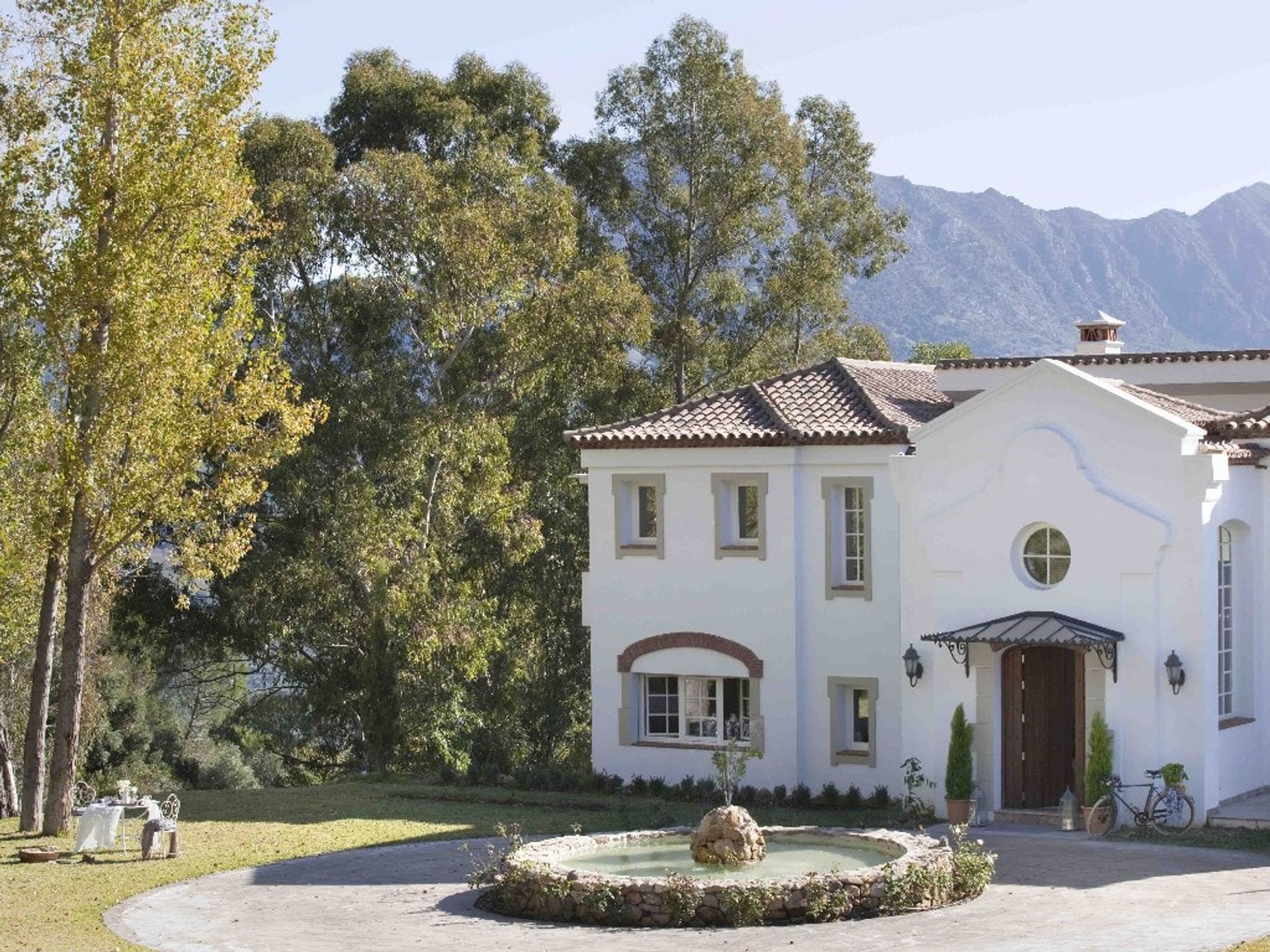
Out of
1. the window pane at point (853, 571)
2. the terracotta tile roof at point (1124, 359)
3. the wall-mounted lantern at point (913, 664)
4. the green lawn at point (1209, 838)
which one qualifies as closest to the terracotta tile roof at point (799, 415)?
the terracotta tile roof at point (1124, 359)

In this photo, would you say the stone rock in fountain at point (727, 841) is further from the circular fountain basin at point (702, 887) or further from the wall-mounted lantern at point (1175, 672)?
the wall-mounted lantern at point (1175, 672)

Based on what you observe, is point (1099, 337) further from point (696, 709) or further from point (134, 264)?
point (134, 264)

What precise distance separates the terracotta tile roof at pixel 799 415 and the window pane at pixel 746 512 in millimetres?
1093

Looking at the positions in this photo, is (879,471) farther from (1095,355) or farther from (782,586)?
(1095,355)

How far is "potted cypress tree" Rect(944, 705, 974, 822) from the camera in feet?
77.5

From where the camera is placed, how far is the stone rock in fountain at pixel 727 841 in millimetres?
18578

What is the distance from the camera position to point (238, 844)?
22.3 meters

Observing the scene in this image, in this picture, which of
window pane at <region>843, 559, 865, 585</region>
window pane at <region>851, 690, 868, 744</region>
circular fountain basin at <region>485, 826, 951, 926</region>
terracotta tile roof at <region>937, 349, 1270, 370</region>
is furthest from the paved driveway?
terracotta tile roof at <region>937, 349, 1270, 370</region>

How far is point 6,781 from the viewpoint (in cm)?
3253

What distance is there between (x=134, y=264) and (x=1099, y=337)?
54.5 feet

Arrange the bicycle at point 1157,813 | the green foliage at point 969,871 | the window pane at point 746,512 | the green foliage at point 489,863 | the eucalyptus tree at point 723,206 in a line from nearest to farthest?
the green foliage at point 969,871, the green foliage at point 489,863, the bicycle at point 1157,813, the window pane at point 746,512, the eucalyptus tree at point 723,206

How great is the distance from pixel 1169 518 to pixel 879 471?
4847mm

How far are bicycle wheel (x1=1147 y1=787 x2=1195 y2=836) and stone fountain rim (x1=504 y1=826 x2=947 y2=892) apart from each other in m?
4.17

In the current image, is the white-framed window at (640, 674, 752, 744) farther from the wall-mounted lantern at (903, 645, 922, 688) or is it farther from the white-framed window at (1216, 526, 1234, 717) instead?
the white-framed window at (1216, 526, 1234, 717)
